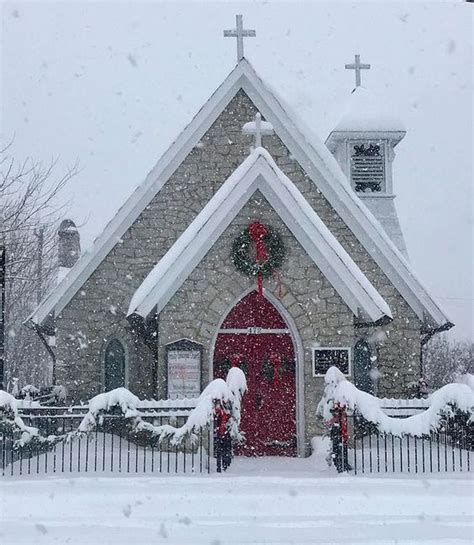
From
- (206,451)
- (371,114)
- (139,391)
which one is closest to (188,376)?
(206,451)

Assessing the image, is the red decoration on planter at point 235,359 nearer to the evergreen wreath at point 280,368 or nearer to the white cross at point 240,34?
the evergreen wreath at point 280,368

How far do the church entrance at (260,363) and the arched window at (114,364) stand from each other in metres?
2.52

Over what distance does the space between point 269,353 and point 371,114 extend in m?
8.70

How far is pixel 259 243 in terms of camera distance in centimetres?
1427

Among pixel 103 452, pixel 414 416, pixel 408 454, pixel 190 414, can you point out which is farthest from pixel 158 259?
pixel 408 454

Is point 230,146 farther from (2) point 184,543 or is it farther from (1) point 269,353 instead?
(2) point 184,543

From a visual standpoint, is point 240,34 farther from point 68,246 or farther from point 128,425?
point 68,246

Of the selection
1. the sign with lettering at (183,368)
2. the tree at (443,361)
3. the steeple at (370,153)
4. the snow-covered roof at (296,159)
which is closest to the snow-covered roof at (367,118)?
the steeple at (370,153)

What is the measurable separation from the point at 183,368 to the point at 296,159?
16.9ft

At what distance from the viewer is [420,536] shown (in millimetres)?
8008

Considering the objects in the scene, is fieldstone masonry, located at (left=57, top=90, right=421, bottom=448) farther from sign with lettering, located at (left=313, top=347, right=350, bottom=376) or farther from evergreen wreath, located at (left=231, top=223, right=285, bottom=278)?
evergreen wreath, located at (left=231, top=223, right=285, bottom=278)

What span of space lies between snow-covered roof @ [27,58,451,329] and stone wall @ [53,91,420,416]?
0.14 m

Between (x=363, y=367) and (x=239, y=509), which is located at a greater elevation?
(x=363, y=367)

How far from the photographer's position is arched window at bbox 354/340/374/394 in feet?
55.6
